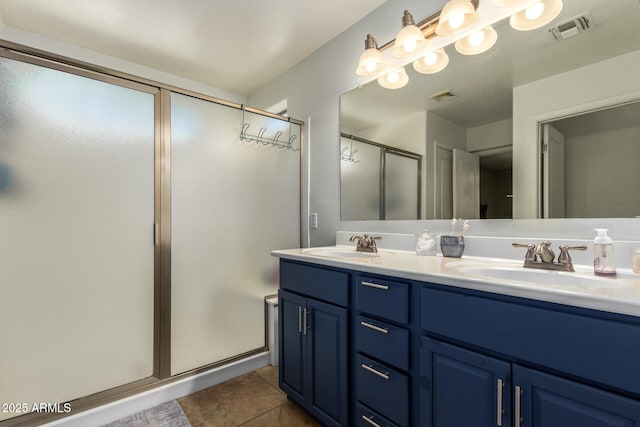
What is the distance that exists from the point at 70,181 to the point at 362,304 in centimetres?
154

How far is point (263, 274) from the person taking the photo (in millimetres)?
2219

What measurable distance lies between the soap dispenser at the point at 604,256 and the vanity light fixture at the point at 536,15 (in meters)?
0.92

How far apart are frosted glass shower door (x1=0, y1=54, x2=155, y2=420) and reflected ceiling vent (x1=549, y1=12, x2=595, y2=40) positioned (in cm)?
201

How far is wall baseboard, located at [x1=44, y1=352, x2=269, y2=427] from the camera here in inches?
58.7

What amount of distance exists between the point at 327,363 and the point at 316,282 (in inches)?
14.6

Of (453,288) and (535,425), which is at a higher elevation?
(453,288)

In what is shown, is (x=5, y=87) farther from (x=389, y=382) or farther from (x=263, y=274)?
(x=389, y=382)

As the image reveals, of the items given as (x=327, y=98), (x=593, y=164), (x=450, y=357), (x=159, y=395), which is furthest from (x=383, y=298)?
(x=327, y=98)

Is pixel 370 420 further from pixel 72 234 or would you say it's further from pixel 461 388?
pixel 72 234

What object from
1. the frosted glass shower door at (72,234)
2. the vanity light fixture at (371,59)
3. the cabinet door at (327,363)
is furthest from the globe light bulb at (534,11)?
the frosted glass shower door at (72,234)

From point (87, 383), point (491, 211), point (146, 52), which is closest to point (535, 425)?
point (491, 211)

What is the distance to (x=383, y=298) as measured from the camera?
3.76 ft

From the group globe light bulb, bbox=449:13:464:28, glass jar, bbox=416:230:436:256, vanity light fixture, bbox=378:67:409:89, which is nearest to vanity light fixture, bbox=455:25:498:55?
globe light bulb, bbox=449:13:464:28

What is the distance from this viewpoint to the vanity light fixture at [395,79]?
1.79 meters
